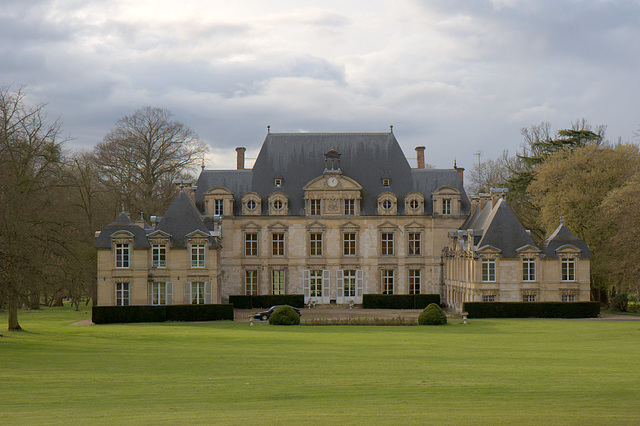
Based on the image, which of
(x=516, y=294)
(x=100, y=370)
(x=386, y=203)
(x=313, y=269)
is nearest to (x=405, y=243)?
(x=386, y=203)

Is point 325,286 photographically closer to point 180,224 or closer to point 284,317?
point 180,224

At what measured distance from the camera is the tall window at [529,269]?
4584cm

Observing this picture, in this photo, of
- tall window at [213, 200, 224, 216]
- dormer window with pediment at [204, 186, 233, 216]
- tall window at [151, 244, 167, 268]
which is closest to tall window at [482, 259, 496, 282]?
dormer window with pediment at [204, 186, 233, 216]

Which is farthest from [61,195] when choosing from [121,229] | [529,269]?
[529,269]

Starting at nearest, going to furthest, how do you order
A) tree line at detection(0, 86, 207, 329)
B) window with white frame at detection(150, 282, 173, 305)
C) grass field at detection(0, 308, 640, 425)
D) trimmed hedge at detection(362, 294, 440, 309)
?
1. grass field at detection(0, 308, 640, 425)
2. tree line at detection(0, 86, 207, 329)
3. window with white frame at detection(150, 282, 173, 305)
4. trimmed hedge at detection(362, 294, 440, 309)

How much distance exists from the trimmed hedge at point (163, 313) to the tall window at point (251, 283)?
38.5ft

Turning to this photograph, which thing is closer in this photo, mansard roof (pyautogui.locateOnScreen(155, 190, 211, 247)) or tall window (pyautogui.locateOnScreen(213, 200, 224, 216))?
mansard roof (pyautogui.locateOnScreen(155, 190, 211, 247))

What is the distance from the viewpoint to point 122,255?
46531 millimetres

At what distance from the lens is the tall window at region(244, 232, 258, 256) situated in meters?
54.8

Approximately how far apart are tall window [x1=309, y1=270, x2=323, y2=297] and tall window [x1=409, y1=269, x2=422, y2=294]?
682 centimetres

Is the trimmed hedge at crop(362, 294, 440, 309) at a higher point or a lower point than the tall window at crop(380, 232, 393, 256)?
lower

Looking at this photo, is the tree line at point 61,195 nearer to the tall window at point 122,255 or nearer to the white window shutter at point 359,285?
the tall window at point 122,255

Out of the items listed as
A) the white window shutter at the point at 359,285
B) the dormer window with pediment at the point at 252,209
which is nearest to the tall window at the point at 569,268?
the white window shutter at the point at 359,285

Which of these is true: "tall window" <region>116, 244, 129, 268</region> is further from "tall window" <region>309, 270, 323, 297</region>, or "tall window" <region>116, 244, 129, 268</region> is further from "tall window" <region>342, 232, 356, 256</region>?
"tall window" <region>342, 232, 356, 256</region>
